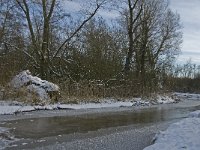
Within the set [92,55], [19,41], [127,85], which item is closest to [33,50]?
[19,41]

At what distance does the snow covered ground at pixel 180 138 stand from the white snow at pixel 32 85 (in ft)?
38.9

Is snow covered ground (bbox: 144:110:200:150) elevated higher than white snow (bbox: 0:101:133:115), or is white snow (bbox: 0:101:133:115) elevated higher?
white snow (bbox: 0:101:133:115)

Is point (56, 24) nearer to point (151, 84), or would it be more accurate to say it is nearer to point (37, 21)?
point (37, 21)

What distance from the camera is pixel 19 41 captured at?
32125mm

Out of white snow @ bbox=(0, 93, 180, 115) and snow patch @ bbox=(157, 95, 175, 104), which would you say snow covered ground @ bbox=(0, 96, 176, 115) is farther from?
snow patch @ bbox=(157, 95, 175, 104)

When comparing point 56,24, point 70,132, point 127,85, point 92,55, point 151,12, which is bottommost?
point 70,132

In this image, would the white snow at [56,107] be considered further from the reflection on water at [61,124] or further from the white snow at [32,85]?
the reflection on water at [61,124]

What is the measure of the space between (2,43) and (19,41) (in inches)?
62.9

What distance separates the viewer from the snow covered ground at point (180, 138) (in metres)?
9.18

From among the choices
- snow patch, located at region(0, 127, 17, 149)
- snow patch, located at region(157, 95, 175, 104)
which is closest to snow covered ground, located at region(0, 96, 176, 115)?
snow patch, located at region(157, 95, 175, 104)

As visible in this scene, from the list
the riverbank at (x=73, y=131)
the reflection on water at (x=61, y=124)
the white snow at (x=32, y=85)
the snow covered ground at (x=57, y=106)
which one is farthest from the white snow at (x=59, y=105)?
the reflection on water at (x=61, y=124)

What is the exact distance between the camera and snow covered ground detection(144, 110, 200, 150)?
30.1ft

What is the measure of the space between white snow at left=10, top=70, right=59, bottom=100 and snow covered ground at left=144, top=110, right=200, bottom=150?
11.9m

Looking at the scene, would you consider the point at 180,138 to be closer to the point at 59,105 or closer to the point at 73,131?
the point at 73,131
